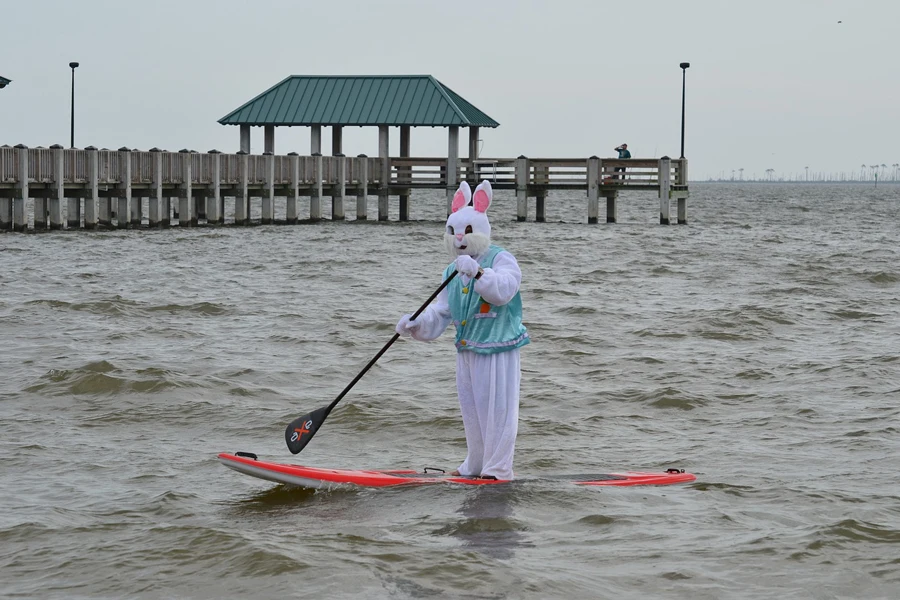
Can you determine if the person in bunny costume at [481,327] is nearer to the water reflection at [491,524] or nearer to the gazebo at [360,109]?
the water reflection at [491,524]

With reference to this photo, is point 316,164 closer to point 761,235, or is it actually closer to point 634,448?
point 761,235

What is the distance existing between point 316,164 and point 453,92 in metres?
6.53

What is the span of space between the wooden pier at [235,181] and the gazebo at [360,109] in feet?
4.06

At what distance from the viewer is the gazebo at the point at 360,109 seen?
42.1 meters

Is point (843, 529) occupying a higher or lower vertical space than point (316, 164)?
lower

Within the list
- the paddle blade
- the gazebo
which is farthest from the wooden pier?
the paddle blade

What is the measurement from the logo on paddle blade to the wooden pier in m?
22.4

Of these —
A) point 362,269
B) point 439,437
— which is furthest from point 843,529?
point 362,269

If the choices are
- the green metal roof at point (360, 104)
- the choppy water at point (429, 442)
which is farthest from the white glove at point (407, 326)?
the green metal roof at point (360, 104)

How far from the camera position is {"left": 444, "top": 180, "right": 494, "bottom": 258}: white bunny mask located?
736cm

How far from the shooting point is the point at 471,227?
24.2 ft

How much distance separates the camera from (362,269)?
84.3 ft

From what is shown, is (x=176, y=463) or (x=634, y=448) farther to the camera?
(x=634, y=448)

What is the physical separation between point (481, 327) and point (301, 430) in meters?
1.32
